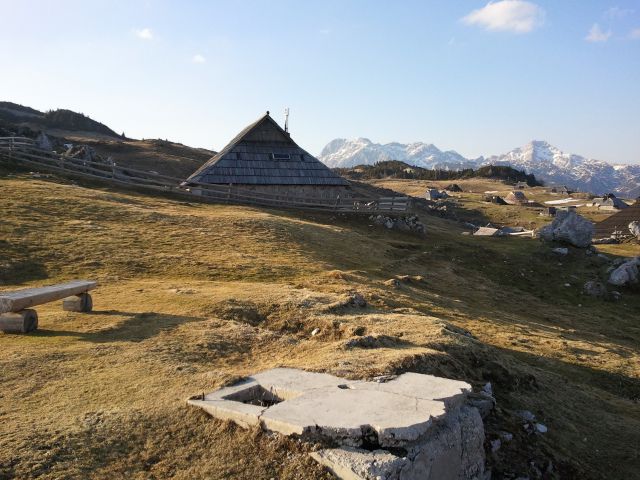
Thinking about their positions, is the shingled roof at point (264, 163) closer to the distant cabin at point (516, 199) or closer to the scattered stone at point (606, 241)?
the scattered stone at point (606, 241)

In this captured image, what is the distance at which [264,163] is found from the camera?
1590 inches

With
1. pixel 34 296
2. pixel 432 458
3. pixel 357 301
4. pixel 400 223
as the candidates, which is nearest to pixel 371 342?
pixel 357 301

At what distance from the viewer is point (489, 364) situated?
43.2ft

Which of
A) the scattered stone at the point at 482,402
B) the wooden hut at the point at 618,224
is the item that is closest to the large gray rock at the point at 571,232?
the wooden hut at the point at 618,224

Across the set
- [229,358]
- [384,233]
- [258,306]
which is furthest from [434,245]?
[229,358]

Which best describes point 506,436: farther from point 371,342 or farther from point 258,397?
point 258,397

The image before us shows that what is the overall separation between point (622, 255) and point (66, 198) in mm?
36899

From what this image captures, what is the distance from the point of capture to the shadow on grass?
1263cm

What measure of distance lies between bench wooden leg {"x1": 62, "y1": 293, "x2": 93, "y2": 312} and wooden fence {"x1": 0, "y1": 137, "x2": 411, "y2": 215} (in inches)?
872

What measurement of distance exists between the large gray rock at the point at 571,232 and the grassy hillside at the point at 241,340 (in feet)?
25.6

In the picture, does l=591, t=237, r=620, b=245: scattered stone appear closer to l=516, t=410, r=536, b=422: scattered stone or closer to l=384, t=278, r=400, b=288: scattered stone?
l=384, t=278, r=400, b=288: scattered stone

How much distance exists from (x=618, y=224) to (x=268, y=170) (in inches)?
1459

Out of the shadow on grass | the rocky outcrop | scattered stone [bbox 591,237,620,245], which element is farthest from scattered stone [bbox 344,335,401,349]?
scattered stone [bbox 591,237,620,245]

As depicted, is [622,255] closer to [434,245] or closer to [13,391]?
[434,245]
